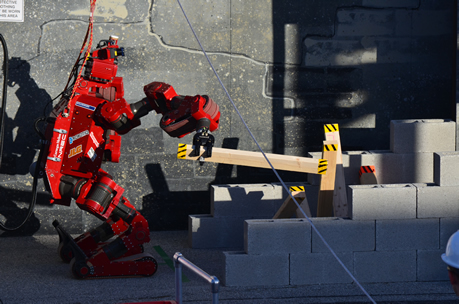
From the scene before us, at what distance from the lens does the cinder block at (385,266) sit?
Answer: 5141mm

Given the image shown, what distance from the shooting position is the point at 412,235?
17.0 feet

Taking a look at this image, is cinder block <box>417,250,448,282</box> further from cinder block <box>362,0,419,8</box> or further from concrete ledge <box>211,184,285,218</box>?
cinder block <box>362,0,419,8</box>

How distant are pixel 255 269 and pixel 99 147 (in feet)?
6.02

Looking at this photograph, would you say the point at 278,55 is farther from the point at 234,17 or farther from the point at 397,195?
the point at 397,195

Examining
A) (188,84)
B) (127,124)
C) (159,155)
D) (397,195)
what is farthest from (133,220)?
(397,195)

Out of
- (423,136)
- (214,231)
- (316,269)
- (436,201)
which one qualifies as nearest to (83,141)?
(214,231)

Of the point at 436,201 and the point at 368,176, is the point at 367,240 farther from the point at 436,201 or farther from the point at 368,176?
the point at 368,176

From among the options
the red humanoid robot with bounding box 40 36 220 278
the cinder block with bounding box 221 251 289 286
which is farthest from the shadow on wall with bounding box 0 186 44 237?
the cinder block with bounding box 221 251 289 286

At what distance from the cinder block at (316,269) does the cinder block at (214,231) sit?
1.37 meters

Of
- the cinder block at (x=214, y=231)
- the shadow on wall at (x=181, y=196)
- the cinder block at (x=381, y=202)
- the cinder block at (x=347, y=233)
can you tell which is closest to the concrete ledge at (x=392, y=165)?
the shadow on wall at (x=181, y=196)

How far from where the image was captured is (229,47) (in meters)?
6.94

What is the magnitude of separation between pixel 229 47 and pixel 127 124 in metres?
2.25

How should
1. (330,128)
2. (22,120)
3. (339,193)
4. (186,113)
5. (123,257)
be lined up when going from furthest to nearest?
(22,120) → (330,128) → (339,193) → (123,257) → (186,113)

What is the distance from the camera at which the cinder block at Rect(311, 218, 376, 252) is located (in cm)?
512
